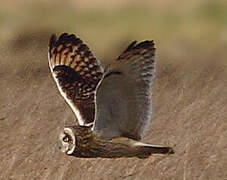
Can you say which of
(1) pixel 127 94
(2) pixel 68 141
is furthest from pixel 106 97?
(2) pixel 68 141

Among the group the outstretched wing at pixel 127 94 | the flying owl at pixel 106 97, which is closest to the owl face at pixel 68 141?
the flying owl at pixel 106 97

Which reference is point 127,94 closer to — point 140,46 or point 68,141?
point 140,46

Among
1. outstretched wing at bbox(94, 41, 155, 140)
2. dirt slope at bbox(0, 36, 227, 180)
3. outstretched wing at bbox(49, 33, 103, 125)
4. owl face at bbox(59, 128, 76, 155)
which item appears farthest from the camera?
dirt slope at bbox(0, 36, 227, 180)

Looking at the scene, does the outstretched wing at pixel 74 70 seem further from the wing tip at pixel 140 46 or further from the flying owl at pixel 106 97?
the wing tip at pixel 140 46

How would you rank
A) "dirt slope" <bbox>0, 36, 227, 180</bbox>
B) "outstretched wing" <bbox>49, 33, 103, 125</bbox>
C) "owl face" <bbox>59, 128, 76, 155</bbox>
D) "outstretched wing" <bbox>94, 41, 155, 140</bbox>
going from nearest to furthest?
1. "outstretched wing" <bbox>94, 41, 155, 140</bbox>
2. "owl face" <bbox>59, 128, 76, 155</bbox>
3. "outstretched wing" <bbox>49, 33, 103, 125</bbox>
4. "dirt slope" <bbox>0, 36, 227, 180</bbox>

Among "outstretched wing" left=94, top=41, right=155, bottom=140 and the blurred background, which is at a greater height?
"outstretched wing" left=94, top=41, right=155, bottom=140

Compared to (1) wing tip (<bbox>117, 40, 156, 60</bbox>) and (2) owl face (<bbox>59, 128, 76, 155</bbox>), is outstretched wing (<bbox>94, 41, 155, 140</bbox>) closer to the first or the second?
(1) wing tip (<bbox>117, 40, 156, 60</bbox>)

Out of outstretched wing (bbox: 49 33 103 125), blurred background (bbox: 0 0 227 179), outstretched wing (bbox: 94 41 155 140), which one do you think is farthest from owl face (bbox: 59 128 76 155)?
blurred background (bbox: 0 0 227 179)

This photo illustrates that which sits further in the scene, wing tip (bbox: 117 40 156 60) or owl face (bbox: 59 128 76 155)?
owl face (bbox: 59 128 76 155)

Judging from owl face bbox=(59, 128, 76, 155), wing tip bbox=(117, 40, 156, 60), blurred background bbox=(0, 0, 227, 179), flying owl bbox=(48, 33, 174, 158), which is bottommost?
blurred background bbox=(0, 0, 227, 179)
